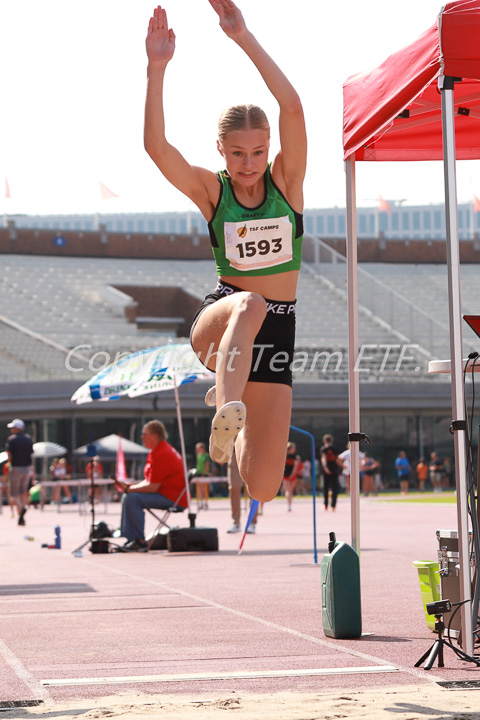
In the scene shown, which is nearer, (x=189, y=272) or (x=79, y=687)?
(x=79, y=687)

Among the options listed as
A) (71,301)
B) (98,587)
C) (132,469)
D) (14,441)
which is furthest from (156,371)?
(71,301)

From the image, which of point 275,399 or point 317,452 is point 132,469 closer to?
point 317,452

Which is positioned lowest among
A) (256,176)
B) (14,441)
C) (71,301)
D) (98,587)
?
(98,587)

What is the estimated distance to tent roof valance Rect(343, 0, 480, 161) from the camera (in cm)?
617

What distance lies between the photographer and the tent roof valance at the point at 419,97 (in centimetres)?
617

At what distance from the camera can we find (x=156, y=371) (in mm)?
14242

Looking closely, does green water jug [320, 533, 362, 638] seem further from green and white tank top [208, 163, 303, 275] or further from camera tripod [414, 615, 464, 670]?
green and white tank top [208, 163, 303, 275]

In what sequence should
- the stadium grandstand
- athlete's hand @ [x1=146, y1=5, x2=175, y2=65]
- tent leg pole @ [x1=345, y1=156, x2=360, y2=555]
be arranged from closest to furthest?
athlete's hand @ [x1=146, y1=5, x2=175, y2=65] < tent leg pole @ [x1=345, y1=156, x2=360, y2=555] < the stadium grandstand

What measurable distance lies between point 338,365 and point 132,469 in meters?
11.8

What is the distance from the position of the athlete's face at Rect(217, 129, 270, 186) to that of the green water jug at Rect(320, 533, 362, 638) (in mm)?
2579

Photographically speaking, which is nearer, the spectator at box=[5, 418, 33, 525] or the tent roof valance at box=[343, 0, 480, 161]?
the tent roof valance at box=[343, 0, 480, 161]

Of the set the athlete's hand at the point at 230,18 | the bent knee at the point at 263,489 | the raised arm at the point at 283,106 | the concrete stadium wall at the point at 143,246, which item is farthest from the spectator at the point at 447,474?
the athlete's hand at the point at 230,18

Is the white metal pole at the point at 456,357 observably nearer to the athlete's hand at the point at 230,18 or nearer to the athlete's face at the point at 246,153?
the athlete's face at the point at 246,153

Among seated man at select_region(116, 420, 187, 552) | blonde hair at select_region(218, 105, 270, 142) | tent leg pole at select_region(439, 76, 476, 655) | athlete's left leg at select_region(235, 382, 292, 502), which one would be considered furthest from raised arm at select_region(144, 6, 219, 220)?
seated man at select_region(116, 420, 187, 552)
